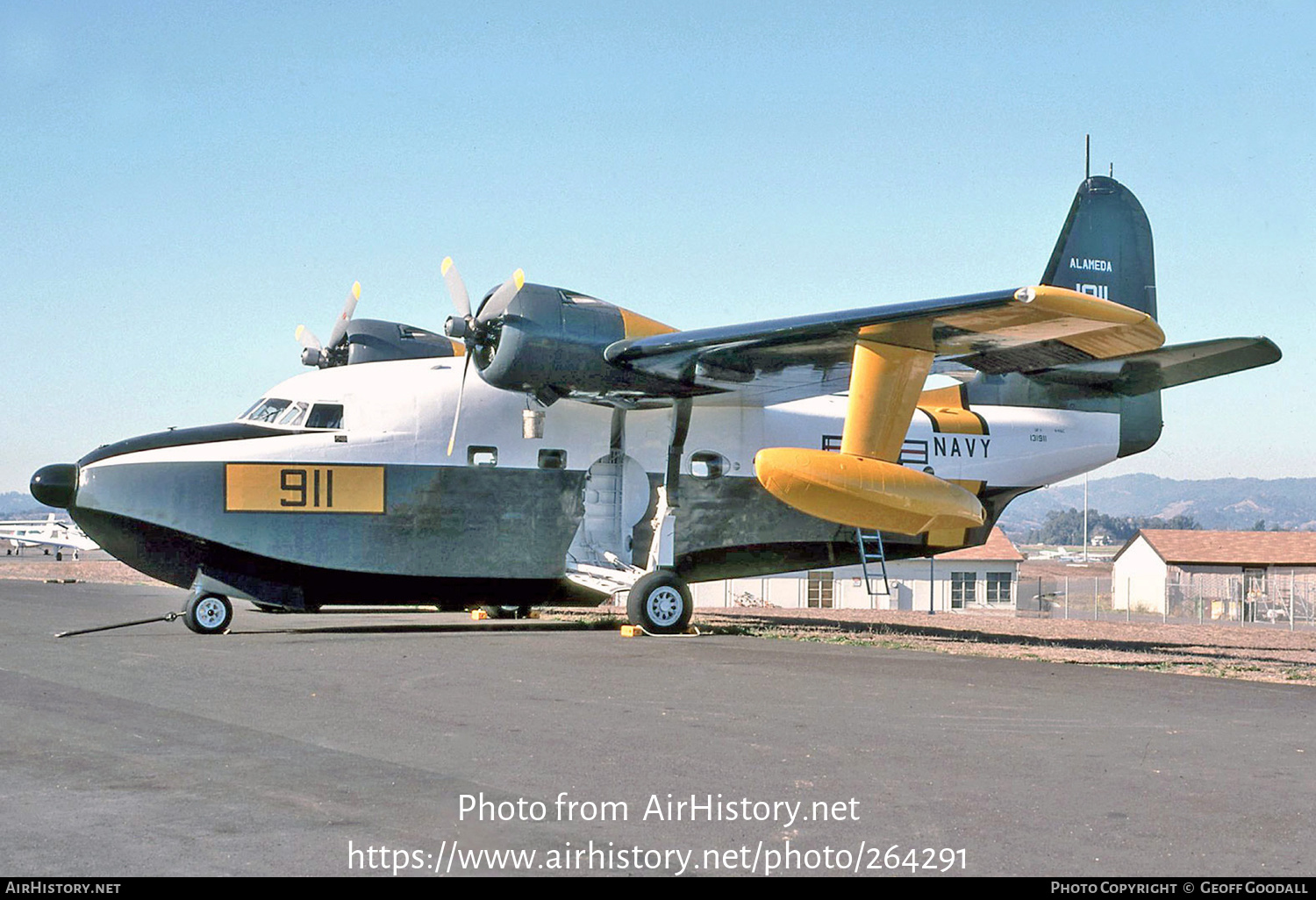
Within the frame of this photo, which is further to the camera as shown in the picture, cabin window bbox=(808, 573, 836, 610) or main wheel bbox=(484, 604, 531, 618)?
cabin window bbox=(808, 573, 836, 610)

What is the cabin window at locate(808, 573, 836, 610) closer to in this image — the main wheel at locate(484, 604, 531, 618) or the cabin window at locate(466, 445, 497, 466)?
the main wheel at locate(484, 604, 531, 618)

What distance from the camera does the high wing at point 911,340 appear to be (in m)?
15.2

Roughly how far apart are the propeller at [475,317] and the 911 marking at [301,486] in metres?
2.17

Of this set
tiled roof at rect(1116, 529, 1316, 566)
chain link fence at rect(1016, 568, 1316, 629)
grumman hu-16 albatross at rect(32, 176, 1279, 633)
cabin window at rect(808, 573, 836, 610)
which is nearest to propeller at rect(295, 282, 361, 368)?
grumman hu-16 albatross at rect(32, 176, 1279, 633)

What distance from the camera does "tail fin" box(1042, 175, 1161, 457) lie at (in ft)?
72.6

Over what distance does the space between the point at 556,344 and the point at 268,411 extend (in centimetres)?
507

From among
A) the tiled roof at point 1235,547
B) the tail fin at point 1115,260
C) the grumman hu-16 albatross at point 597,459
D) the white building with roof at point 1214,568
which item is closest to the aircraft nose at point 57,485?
the grumman hu-16 albatross at point 597,459

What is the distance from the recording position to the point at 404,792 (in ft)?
21.7

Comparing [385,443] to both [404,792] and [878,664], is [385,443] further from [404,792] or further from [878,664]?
[404,792]

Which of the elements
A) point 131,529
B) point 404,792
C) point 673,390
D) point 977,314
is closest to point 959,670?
point 977,314

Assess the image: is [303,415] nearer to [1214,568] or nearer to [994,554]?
[994,554]

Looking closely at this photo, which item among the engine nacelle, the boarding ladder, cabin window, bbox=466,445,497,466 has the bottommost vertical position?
the boarding ladder

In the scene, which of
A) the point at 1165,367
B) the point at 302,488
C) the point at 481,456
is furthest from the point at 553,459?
the point at 1165,367

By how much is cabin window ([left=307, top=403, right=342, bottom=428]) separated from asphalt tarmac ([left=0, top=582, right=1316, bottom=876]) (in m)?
5.31
